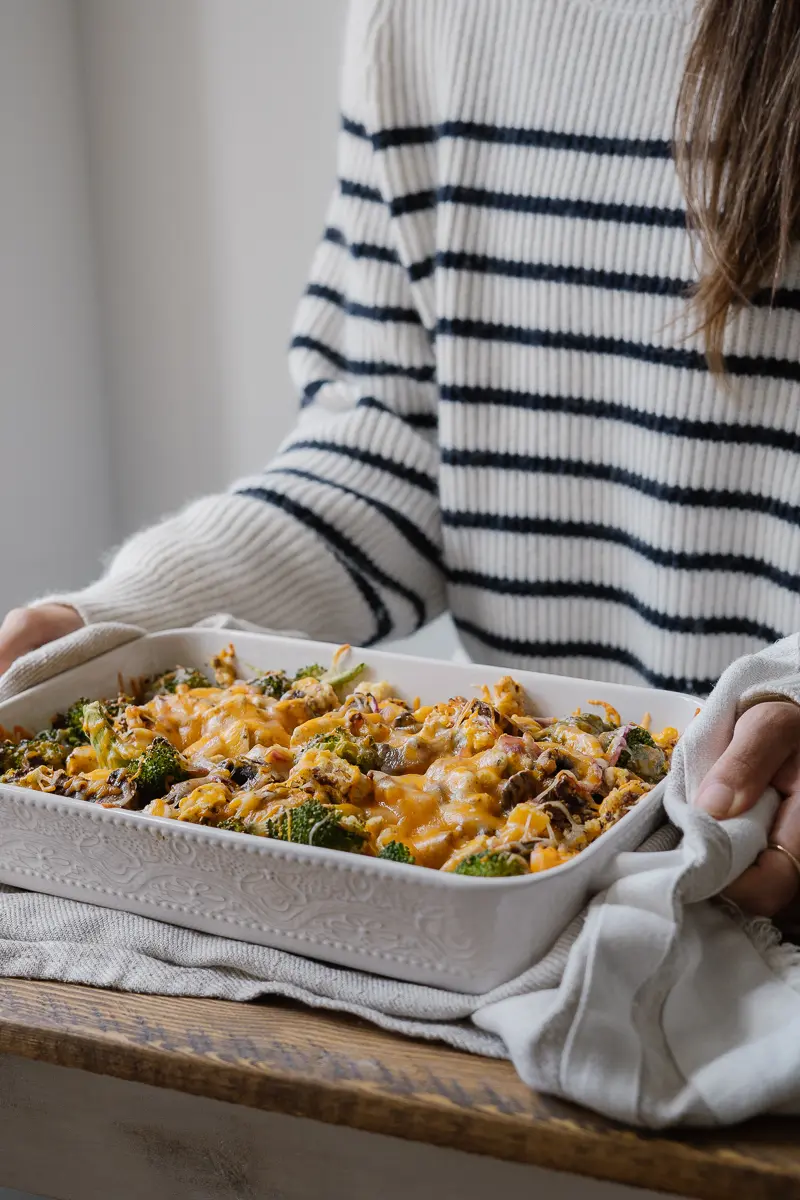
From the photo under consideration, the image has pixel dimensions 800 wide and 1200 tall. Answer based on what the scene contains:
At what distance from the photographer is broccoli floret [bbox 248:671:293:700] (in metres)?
1.25

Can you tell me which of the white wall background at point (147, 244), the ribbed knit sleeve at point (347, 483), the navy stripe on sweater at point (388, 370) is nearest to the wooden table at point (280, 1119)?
the ribbed knit sleeve at point (347, 483)

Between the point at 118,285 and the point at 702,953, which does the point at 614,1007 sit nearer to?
the point at 702,953

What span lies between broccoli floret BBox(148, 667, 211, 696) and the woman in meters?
0.11

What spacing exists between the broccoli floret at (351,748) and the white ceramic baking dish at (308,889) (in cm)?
17

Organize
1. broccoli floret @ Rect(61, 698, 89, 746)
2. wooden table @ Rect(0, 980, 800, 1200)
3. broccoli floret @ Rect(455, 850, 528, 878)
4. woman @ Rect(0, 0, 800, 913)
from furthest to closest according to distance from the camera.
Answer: woman @ Rect(0, 0, 800, 913) < broccoli floret @ Rect(61, 698, 89, 746) < broccoli floret @ Rect(455, 850, 528, 878) < wooden table @ Rect(0, 980, 800, 1200)

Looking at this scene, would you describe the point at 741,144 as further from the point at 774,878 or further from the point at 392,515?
the point at 774,878

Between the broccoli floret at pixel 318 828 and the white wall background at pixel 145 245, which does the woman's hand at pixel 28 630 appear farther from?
the white wall background at pixel 145 245

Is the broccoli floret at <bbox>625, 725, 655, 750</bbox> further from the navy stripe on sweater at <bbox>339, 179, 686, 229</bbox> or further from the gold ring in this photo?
the navy stripe on sweater at <bbox>339, 179, 686, 229</bbox>

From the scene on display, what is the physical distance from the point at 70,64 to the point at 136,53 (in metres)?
0.14

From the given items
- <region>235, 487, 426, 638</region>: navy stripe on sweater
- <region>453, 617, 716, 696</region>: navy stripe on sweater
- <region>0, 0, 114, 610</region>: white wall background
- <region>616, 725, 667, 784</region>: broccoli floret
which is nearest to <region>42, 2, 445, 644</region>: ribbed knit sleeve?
<region>235, 487, 426, 638</region>: navy stripe on sweater

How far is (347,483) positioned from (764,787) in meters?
0.86

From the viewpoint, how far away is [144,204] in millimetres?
2646

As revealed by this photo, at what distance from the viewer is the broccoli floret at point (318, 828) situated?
3.07ft

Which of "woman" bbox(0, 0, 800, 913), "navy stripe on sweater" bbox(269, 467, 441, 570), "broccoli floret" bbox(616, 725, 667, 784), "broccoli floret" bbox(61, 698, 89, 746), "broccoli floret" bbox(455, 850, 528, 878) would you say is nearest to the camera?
"broccoli floret" bbox(455, 850, 528, 878)
